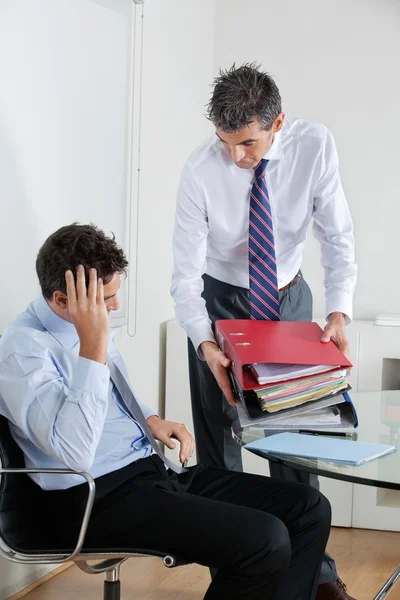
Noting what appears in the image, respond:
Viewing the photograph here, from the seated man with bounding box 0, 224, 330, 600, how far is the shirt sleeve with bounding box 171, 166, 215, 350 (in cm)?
46

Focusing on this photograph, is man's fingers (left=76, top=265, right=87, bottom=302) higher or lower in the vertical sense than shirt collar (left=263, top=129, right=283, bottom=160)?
lower

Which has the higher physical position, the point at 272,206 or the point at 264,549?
the point at 272,206

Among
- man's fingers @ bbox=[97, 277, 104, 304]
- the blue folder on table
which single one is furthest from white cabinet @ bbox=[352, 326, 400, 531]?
man's fingers @ bbox=[97, 277, 104, 304]

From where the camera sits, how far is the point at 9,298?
2.56 meters

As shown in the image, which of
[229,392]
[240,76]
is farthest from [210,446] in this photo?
[240,76]

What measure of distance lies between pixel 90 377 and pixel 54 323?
23 centimetres

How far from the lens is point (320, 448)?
1.88 meters

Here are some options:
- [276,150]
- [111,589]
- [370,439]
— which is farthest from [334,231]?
[111,589]

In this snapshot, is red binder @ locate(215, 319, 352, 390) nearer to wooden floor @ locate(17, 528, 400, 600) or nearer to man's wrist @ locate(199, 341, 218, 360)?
man's wrist @ locate(199, 341, 218, 360)

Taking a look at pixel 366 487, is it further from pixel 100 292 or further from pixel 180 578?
pixel 100 292

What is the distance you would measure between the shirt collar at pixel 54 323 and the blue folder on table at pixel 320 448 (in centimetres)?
Result: 51

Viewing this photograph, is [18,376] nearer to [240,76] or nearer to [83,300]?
[83,300]

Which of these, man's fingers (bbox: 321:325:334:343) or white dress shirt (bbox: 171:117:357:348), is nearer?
man's fingers (bbox: 321:325:334:343)

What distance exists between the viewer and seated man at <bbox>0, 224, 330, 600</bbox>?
6.02 feet
